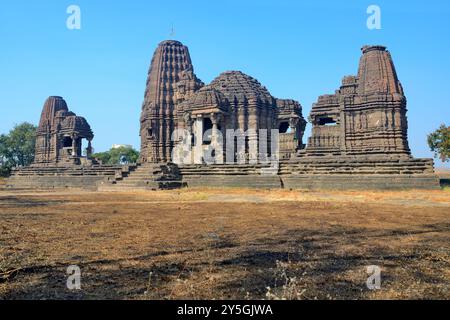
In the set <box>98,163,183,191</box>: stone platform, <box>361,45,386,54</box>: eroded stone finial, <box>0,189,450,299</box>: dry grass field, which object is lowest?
<box>0,189,450,299</box>: dry grass field

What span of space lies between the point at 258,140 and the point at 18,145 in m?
60.1

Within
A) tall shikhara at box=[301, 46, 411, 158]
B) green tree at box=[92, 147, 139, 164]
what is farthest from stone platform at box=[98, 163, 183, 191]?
green tree at box=[92, 147, 139, 164]

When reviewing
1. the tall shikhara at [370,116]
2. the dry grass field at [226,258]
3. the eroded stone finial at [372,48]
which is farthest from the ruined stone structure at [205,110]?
the dry grass field at [226,258]

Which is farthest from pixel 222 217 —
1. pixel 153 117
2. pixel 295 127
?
pixel 153 117

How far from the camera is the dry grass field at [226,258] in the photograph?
340 cm

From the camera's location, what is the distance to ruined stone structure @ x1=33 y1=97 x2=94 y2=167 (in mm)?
47750

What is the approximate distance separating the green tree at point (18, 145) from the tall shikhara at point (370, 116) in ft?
208

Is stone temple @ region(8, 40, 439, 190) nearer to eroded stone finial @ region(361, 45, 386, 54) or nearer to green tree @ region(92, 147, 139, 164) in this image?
eroded stone finial @ region(361, 45, 386, 54)

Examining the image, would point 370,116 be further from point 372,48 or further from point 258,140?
point 258,140

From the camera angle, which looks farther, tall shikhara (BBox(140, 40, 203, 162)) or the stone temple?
tall shikhara (BBox(140, 40, 203, 162))

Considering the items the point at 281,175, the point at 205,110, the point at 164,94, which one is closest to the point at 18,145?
the point at 164,94

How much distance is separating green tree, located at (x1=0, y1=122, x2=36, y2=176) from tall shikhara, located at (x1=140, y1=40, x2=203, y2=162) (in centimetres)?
3771

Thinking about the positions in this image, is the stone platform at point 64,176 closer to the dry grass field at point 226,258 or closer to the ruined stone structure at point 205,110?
the ruined stone structure at point 205,110
